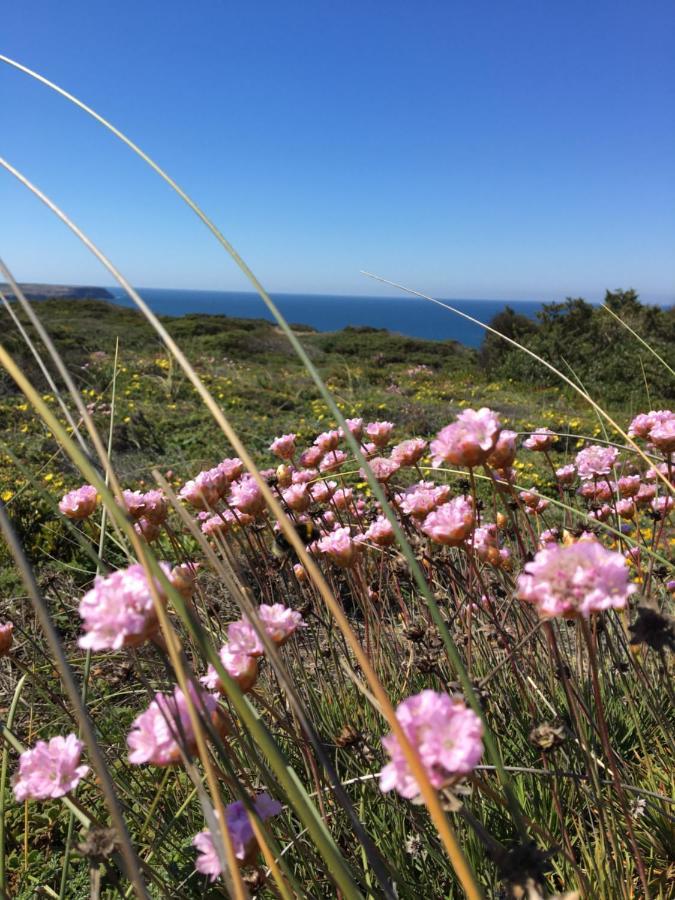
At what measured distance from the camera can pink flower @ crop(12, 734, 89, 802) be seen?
880 millimetres

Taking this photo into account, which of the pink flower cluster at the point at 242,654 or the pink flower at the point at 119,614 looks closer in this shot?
the pink flower at the point at 119,614

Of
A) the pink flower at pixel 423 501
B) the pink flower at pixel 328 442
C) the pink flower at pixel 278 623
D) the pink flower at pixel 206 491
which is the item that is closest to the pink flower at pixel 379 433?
the pink flower at pixel 328 442

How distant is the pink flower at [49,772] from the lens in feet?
2.89

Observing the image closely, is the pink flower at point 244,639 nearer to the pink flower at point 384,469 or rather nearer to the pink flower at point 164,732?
the pink flower at point 164,732

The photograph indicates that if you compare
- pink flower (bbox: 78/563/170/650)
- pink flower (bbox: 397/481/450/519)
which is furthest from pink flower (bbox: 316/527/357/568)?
pink flower (bbox: 78/563/170/650)

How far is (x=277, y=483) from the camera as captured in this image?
2.10 m

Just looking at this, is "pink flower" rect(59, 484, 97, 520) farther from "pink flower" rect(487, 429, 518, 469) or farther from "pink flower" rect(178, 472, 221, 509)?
"pink flower" rect(487, 429, 518, 469)

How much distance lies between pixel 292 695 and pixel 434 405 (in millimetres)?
10097

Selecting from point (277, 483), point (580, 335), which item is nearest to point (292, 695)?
point (277, 483)

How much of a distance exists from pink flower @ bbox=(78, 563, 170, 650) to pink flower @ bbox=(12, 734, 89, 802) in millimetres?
294

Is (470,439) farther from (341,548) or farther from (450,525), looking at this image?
(341,548)

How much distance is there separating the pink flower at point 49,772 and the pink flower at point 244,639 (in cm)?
28

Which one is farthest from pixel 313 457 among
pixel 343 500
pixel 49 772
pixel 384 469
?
pixel 49 772

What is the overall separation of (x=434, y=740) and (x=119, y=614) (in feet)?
1.22
